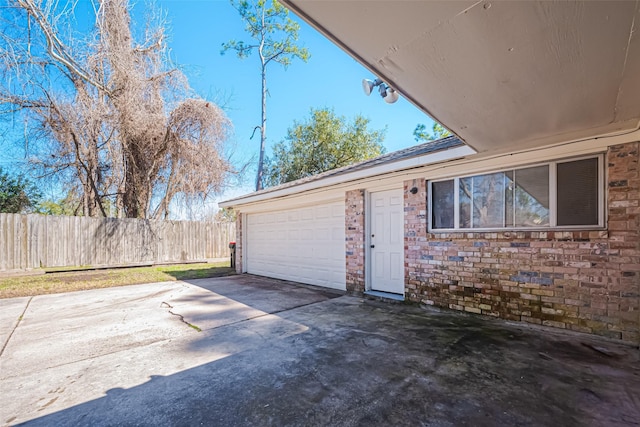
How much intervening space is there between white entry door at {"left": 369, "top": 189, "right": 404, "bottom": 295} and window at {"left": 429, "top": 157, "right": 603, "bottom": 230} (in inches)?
30.5

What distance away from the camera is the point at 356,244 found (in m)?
6.02

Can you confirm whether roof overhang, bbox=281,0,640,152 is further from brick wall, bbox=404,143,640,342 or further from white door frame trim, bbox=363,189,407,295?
white door frame trim, bbox=363,189,407,295

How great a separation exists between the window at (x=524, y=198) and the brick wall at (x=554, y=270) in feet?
0.52

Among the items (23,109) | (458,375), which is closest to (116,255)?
(23,109)

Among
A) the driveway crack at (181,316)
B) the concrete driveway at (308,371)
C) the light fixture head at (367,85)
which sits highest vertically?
the light fixture head at (367,85)

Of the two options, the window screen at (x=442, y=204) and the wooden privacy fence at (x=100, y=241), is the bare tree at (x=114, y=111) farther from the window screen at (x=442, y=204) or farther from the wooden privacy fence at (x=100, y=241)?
the window screen at (x=442, y=204)

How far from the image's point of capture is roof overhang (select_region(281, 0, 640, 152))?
1536 millimetres

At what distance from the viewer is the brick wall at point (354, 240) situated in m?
5.93

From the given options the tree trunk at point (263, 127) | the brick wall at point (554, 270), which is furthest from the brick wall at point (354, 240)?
the tree trunk at point (263, 127)

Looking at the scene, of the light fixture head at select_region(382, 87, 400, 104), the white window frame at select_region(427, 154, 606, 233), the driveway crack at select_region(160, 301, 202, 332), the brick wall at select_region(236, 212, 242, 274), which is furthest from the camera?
the brick wall at select_region(236, 212, 242, 274)

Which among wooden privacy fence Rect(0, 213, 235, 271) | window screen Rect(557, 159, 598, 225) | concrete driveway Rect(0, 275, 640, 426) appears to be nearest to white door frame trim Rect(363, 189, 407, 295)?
concrete driveway Rect(0, 275, 640, 426)

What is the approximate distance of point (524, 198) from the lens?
158 inches

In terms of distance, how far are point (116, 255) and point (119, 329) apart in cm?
903

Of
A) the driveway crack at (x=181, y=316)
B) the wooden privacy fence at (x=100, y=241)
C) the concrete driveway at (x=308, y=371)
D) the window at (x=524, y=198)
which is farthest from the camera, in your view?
the wooden privacy fence at (x=100, y=241)
